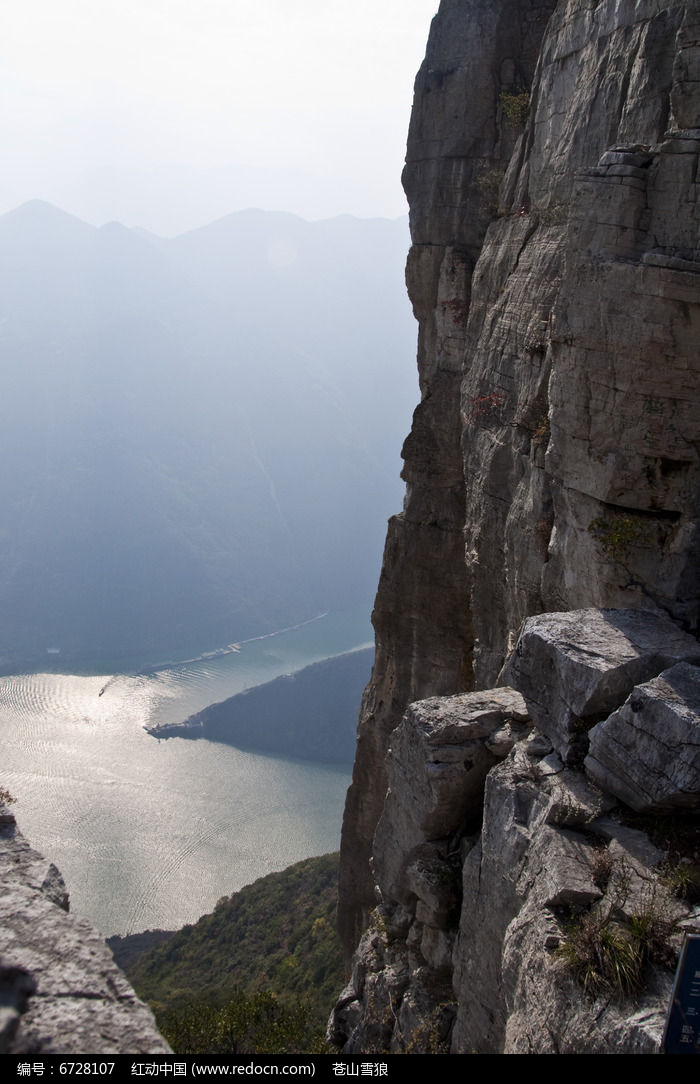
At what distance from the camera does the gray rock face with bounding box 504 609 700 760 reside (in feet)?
27.0

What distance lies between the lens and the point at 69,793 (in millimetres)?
56625

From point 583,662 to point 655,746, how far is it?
53.5 inches

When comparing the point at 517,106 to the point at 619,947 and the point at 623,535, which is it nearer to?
the point at 623,535

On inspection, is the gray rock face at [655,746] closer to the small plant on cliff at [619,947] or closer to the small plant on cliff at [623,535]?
the small plant on cliff at [619,947]

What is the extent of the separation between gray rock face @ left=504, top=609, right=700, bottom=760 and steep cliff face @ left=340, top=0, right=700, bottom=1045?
36.4 inches


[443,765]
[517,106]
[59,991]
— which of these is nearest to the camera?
[59,991]

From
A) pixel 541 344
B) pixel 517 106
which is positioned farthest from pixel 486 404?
pixel 517 106

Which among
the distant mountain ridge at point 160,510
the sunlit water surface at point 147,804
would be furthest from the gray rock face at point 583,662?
the distant mountain ridge at point 160,510

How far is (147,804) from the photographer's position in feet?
182

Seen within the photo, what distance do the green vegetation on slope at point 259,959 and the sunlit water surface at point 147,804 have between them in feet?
19.6

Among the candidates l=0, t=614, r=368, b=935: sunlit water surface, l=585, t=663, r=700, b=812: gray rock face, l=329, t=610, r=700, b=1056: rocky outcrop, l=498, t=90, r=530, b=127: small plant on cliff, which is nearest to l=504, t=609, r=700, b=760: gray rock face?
l=329, t=610, r=700, b=1056: rocky outcrop
